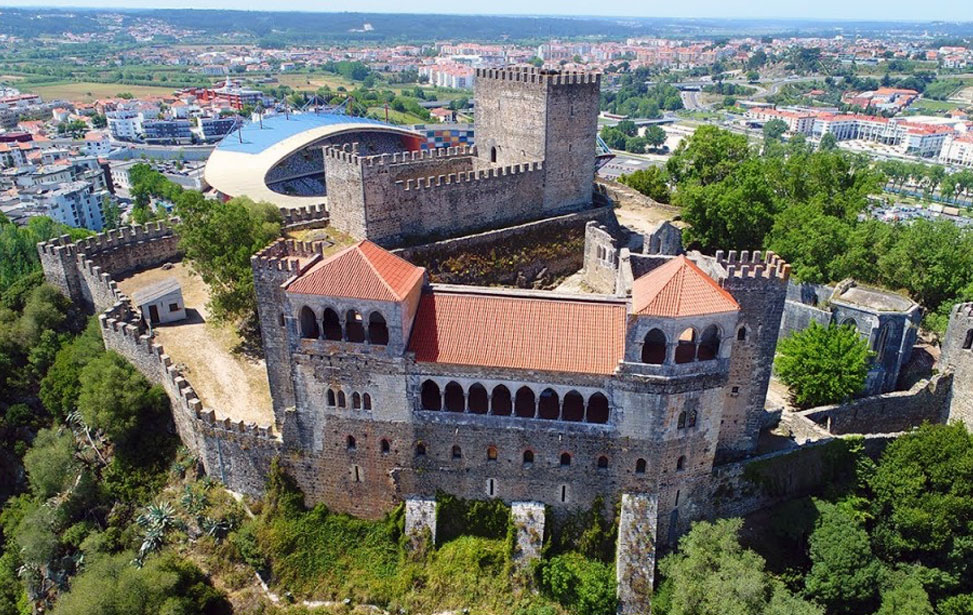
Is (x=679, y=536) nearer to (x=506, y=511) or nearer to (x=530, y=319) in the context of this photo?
(x=506, y=511)

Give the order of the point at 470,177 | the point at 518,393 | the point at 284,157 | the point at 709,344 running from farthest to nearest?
the point at 284,157
the point at 470,177
the point at 518,393
the point at 709,344

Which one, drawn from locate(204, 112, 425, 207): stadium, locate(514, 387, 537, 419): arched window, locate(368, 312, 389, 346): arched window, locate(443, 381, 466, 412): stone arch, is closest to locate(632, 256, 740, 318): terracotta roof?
locate(514, 387, 537, 419): arched window

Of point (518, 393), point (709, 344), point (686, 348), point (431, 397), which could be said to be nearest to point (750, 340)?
point (709, 344)

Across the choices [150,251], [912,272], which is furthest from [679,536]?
[150,251]

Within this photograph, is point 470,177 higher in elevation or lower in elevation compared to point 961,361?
higher

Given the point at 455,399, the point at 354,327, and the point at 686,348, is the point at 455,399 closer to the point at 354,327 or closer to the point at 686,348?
the point at 354,327

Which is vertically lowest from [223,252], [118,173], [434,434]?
[118,173]

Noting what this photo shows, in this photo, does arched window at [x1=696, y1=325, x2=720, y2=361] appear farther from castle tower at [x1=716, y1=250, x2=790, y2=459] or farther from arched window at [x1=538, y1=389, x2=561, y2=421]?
arched window at [x1=538, y1=389, x2=561, y2=421]
